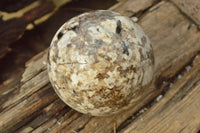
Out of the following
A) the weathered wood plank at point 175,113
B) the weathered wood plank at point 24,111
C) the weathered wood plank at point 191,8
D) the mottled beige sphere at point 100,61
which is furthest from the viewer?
the weathered wood plank at point 191,8

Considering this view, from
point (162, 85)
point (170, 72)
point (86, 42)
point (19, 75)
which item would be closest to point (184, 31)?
point (170, 72)

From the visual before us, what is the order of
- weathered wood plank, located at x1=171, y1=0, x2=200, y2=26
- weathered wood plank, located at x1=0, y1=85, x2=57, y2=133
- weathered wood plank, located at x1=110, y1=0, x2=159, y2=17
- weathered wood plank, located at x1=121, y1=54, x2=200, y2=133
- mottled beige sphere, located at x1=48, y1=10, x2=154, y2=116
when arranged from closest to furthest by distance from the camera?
mottled beige sphere, located at x1=48, y1=10, x2=154, y2=116
weathered wood plank, located at x1=121, y1=54, x2=200, y2=133
weathered wood plank, located at x1=0, y1=85, x2=57, y2=133
weathered wood plank, located at x1=171, y1=0, x2=200, y2=26
weathered wood plank, located at x1=110, y1=0, x2=159, y2=17

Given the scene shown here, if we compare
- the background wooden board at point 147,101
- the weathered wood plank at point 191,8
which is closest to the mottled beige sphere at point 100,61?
the background wooden board at point 147,101

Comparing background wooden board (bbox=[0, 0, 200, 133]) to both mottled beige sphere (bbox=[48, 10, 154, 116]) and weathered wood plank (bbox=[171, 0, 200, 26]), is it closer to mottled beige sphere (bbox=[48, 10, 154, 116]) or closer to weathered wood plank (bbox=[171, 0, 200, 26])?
weathered wood plank (bbox=[171, 0, 200, 26])

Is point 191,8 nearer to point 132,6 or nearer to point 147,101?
point 132,6

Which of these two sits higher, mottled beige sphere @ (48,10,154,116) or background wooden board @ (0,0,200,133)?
mottled beige sphere @ (48,10,154,116)

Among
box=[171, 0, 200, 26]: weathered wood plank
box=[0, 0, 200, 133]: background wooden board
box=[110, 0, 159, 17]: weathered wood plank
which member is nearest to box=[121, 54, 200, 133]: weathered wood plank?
box=[0, 0, 200, 133]: background wooden board

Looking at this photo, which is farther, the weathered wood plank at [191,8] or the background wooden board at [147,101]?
the weathered wood plank at [191,8]

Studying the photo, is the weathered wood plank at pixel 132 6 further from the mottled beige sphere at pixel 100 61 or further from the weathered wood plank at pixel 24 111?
the weathered wood plank at pixel 24 111

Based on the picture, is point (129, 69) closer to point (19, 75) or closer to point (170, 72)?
point (170, 72)
